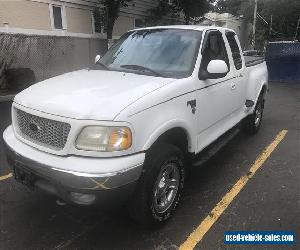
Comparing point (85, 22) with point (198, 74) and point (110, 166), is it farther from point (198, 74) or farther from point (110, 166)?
point (110, 166)

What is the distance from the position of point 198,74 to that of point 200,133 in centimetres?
69

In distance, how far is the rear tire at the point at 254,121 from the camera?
21.7ft

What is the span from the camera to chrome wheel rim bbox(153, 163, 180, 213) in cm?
355

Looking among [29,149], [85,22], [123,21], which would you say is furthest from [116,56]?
[123,21]

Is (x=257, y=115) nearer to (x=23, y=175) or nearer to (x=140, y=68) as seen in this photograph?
(x=140, y=68)

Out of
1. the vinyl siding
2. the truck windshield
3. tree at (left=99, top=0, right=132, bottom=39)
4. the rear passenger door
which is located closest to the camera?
the truck windshield

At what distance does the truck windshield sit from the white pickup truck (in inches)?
0.5

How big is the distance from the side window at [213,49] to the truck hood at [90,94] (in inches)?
30.7

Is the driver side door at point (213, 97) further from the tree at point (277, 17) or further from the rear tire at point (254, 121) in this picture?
the tree at point (277, 17)

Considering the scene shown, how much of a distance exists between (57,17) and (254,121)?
12.1 meters

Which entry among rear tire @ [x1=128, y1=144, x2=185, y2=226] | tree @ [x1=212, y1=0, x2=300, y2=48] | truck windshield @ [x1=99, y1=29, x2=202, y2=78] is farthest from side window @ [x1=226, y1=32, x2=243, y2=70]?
tree @ [x1=212, y1=0, x2=300, y2=48]

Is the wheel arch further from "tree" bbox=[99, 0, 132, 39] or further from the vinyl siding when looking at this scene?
"tree" bbox=[99, 0, 132, 39]

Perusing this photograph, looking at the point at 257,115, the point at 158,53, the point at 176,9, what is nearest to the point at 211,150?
the point at 158,53

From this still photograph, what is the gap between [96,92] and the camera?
3.42m
